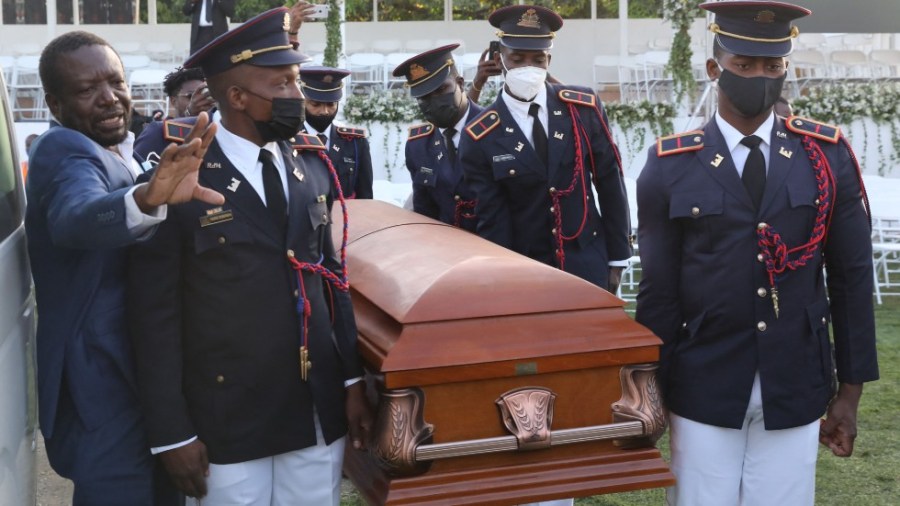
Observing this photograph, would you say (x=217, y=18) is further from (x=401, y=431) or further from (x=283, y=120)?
(x=401, y=431)

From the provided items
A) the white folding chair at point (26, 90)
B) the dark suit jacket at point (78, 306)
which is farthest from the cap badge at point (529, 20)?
the white folding chair at point (26, 90)

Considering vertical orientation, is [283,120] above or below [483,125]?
above

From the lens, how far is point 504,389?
241 cm

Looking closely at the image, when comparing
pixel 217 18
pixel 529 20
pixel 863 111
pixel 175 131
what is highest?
pixel 217 18

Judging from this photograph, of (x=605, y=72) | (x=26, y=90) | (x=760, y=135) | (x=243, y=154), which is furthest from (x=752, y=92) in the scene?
(x=26, y=90)

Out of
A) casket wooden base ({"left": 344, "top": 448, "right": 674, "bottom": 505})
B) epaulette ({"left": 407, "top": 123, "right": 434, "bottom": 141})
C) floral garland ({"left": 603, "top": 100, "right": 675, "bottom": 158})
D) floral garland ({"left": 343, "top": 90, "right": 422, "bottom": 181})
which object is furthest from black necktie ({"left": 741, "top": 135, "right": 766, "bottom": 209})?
floral garland ({"left": 603, "top": 100, "right": 675, "bottom": 158})

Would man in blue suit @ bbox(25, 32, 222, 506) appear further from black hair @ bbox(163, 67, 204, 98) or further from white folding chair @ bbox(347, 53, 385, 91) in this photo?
white folding chair @ bbox(347, 53, 385, 91)

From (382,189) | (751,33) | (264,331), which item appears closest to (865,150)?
(382,189)

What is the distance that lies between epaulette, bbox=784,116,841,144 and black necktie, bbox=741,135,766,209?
93mm

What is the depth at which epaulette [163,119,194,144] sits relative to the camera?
2516mm

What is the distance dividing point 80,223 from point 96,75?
47 cm

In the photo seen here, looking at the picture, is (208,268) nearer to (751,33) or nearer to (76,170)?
(76,170)

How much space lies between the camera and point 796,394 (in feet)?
8.36

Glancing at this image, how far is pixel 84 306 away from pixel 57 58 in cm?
56
